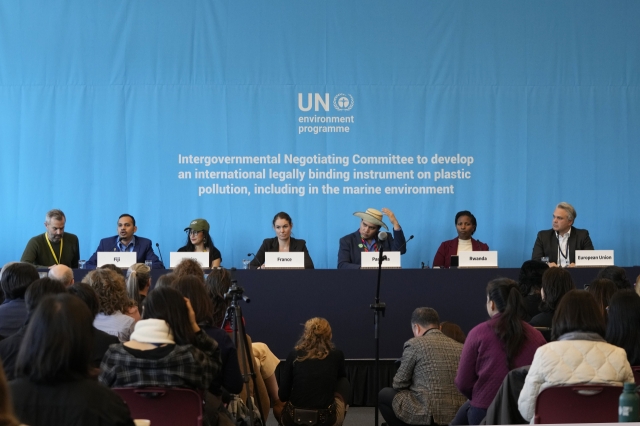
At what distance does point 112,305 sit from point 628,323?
86.3 inches

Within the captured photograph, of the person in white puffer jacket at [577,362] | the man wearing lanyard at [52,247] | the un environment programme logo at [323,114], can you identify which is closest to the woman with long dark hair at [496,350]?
the person in white puffer jacket at [577,362]

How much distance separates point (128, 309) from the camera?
3.71 metres

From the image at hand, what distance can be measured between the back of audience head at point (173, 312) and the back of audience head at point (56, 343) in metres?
0.78

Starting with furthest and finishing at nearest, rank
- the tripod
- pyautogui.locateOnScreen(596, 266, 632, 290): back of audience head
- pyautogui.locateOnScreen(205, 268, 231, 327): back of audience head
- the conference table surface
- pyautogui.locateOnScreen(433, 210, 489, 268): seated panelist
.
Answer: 1. pyautogui.locateOnScreen(433, 210, 489, 268): seated panelist
2. the conference table surface
3. pyautogui.locateOnScreen(596, 266, 632, 290): back of audience head
4. pyautogui.locateOnScreen(205, 268, 231, 327): back of audience head
5. the tripod

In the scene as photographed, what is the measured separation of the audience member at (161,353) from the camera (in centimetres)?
259

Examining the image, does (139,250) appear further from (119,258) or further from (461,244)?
(461,244)

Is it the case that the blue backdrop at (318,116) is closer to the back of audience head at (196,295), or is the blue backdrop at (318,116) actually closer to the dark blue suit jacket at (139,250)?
the dark blue suit jacket at (139,250)

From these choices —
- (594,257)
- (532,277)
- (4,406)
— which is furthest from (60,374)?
(594,257)

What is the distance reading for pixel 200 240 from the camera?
6.66 meters

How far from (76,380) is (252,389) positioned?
7.07ft

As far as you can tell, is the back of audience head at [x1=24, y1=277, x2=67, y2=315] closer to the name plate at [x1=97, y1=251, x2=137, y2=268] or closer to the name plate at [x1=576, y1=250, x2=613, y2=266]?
the name plate at [x1=97, y1=251, x2=137, y2=268]

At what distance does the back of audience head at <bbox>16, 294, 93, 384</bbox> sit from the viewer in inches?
72.0

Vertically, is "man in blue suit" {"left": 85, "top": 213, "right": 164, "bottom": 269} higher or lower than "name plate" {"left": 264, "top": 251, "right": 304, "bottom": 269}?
higher

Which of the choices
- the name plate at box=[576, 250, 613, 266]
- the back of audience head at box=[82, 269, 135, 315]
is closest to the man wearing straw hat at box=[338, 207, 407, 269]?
the name plate at box=[576, 250, 613, 266]
